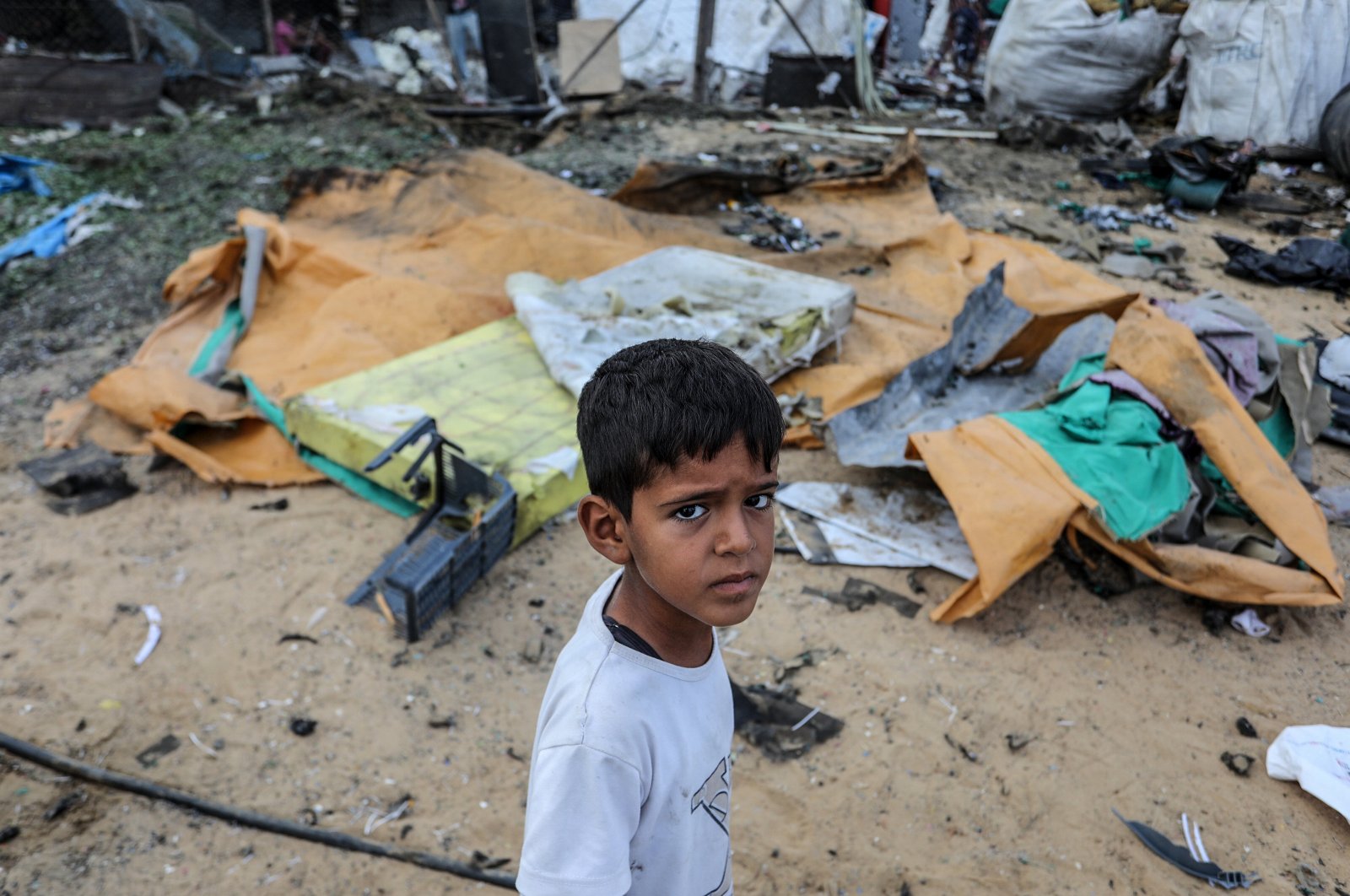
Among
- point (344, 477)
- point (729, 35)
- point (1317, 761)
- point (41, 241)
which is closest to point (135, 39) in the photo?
point (41, 241)

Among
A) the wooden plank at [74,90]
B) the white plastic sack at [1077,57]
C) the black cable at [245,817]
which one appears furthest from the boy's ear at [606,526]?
the wooden plank at [74,90]

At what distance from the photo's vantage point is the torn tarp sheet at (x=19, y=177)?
7.10m

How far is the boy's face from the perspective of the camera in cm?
104

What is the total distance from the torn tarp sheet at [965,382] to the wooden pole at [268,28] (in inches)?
461

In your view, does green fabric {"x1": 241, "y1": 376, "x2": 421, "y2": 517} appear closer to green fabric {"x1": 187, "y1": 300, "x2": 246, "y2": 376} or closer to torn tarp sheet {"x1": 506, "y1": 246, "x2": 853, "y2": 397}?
green fabric {"x1": 187, "y1": 300, "x2": 246, "y2": 376}

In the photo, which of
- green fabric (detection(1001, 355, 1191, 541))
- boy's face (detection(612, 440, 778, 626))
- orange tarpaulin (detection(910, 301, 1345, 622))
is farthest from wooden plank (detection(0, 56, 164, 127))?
boy's face (detection(612, 440, 778, 626))

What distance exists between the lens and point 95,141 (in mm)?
8656

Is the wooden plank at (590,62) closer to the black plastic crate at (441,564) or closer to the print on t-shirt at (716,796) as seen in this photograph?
the black plastic crate at (441,564)

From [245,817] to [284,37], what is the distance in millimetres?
13664

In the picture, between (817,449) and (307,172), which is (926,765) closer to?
(817,449)

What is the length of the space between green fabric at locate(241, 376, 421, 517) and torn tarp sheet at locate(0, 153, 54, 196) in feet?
15.9

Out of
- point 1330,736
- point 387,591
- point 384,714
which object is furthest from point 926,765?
point 387,591

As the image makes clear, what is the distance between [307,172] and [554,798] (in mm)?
6361

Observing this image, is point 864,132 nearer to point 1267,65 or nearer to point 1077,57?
point 1077,57
